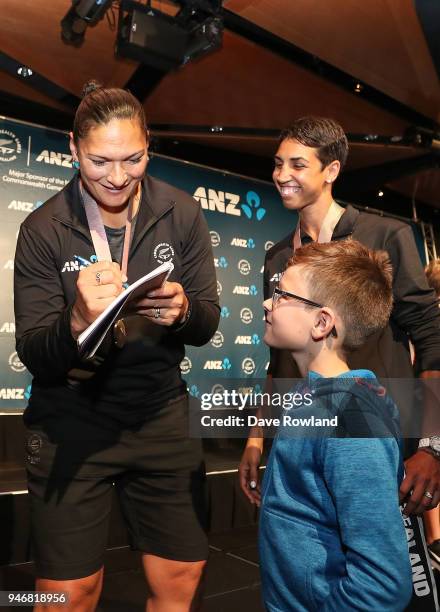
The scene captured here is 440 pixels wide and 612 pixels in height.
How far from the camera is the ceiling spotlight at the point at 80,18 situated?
3.62 m

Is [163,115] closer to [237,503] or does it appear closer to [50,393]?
[237,503]

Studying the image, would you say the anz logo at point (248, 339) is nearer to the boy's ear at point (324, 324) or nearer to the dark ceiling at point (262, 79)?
the dark ceiling at point (262, 79)

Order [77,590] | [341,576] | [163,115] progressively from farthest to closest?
[163,115], [77,590], [341,576]

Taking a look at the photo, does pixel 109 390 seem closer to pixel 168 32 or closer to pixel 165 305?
pixel 165 305

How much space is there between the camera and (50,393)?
59.1 inches

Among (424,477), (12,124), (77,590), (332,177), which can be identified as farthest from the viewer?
(12,124)

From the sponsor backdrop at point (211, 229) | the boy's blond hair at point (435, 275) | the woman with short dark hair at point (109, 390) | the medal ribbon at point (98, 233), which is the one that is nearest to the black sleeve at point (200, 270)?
the woman with short dark hair at point (109, 390)

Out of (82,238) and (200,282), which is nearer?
(82,238)

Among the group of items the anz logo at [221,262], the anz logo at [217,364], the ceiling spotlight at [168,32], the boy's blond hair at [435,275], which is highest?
the ceiling spotlight at [168,32]

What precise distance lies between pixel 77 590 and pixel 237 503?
2.90 meters

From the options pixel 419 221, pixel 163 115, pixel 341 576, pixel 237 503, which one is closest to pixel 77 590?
pixel 341 576

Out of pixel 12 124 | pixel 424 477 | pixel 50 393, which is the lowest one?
pixel 424 477

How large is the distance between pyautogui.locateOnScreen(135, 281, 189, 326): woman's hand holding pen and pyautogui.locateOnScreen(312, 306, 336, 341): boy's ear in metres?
0.32

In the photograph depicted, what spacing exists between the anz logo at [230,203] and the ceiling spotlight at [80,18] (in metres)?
1.93
